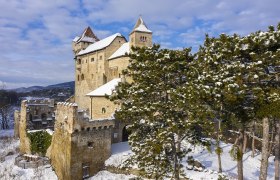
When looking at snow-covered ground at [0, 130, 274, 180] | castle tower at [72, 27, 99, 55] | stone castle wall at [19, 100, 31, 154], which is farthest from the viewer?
castle tower at [72, 27, 99, 55]

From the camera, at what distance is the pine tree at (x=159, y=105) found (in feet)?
51.0

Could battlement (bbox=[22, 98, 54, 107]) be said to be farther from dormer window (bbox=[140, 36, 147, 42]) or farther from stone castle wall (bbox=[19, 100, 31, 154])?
dormer window (bbox=[140, 36, 147, 42])

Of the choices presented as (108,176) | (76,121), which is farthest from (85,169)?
(76,121)

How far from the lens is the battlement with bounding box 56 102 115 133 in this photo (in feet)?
78.7

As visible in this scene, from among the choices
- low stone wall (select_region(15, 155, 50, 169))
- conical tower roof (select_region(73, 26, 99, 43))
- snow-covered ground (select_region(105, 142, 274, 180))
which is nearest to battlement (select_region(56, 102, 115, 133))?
snow-covered ground (select_region(105, 142, 274, 180))

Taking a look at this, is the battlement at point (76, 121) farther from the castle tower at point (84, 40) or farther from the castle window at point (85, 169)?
the castle tower at point (84, 40)

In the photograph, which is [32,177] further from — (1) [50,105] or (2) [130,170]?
(1) [50,105]

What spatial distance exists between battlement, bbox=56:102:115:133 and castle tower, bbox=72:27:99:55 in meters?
33.6

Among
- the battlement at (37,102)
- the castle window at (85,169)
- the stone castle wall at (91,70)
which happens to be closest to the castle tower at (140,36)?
the stone castle wall at (91,70)

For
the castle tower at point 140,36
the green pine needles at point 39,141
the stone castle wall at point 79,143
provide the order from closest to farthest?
the stone castle wall at point 79,143, the green pine needles at point 39,141, the castle tower at point 140,36

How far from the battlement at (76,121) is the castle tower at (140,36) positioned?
17.0m

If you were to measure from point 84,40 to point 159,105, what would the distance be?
4531 centimetres

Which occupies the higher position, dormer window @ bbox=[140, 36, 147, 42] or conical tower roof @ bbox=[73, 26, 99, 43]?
conical tower roof @ bbox=[73, 26, 99, 43]

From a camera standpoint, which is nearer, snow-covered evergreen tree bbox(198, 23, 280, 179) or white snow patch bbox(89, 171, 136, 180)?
snow-covered evergreen tree bbox(198, 23, 280, 179)
